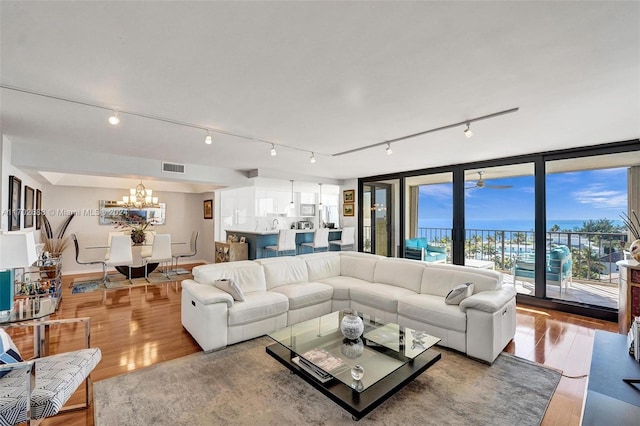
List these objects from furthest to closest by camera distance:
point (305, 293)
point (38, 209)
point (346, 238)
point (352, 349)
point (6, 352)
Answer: point (346, 238)
point (38, 209)
point (305, 293)
point (352, 349)
point (6, 352)

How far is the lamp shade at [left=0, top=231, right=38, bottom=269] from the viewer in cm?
215

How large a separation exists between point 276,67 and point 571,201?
5239mm

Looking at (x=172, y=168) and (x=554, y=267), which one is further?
(x=172, y=168)

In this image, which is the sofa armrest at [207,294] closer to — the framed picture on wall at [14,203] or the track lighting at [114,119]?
the track lighting at [114,119]

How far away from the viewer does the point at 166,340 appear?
10.5 feet

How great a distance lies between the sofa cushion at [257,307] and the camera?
3.03m

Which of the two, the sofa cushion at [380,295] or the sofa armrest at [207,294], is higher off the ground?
the sofa armrest at [207,294]

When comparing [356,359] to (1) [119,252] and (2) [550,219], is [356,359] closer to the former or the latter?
(2) [550,219]

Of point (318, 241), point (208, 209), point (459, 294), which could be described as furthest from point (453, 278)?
point (208, 209)

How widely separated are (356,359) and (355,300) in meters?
1.59

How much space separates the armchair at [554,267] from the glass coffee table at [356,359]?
3233mm

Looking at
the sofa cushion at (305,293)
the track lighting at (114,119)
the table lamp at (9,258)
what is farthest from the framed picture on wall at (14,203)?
the sofa cushion at (305,293)

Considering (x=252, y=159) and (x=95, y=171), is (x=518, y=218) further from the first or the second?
(x=95, y=171)

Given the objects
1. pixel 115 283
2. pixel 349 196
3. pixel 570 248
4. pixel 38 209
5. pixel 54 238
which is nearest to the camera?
pixel 570 248
